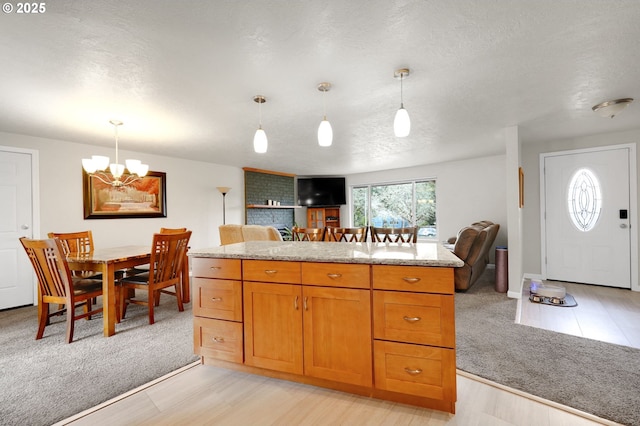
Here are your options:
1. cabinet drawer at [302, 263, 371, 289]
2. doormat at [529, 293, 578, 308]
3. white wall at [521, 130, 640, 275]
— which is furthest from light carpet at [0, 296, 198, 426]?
white wall at [521, 130, 640, 275]

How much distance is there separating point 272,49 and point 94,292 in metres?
2.72

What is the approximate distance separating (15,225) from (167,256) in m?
2.30

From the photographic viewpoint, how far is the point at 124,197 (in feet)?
15.4

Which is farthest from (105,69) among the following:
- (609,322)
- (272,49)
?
(609,322)

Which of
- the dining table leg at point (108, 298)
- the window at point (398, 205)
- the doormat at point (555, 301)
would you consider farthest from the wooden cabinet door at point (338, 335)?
the window at point (398, 205)

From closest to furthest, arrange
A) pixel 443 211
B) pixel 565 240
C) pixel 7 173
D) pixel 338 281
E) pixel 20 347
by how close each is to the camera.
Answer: pixel 338 281 < pixel 20 347 < pixel 7 173 < pixel 565 240 < pixel 443 211

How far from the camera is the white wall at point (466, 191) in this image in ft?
18.8

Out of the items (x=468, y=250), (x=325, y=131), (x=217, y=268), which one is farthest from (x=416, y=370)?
(x=468, y=250)

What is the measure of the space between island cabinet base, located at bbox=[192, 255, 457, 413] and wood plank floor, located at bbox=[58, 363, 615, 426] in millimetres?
77

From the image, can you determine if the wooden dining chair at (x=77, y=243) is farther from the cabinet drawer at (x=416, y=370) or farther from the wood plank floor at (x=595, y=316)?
the wood plank floor at (x=595, y=316)

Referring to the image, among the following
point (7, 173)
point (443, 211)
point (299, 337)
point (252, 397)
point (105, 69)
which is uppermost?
point (105, 69)

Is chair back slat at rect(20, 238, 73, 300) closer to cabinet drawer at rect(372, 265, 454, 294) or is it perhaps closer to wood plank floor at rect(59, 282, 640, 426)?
wood plank floor at rect(59, 282, 640, 426)

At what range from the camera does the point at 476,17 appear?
62.7 inches

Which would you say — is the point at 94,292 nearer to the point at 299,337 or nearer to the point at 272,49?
the point at 299,337
